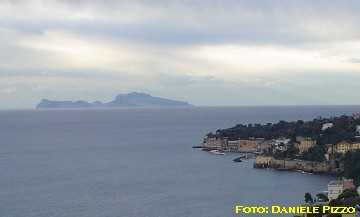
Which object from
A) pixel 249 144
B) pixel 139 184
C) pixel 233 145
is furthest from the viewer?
pixel 233 145

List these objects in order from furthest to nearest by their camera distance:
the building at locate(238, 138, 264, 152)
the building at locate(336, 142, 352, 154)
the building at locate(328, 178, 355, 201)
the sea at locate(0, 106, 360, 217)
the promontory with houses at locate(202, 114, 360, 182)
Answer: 1. the building at locate(238, 138, 264, 152)
2. the building at locate(336, 142, 352, 154)
3. the promontory with houses at locate(202, 114, 360, 182)
4. the sea at locate(0, 106, 360, 217)
5. the building at locate(328, 178, 355, 201)

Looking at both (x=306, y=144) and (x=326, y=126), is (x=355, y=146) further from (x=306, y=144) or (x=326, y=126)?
(x=326, y=126)

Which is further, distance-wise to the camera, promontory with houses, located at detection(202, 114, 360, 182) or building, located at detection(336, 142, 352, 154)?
building, located at detection(336, 142, 352, 154)

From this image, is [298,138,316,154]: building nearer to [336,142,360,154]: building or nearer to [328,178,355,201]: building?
[336,142,360,154]: building

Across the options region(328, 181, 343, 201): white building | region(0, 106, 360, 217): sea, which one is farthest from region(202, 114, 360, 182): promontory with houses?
region(328, 181, 343, 201): white building

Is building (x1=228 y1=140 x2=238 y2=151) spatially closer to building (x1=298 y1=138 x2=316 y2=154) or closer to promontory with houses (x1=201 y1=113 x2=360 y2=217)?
promontory with houses (x1=201 y1=113 x2=360 y2=217)

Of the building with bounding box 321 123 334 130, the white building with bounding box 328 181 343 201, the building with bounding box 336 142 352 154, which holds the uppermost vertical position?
the building with bounding box 321 123 334 130

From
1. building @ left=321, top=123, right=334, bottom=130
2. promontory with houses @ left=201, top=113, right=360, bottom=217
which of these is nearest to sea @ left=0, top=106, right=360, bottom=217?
promontory with houses @ left=201, top=113, right=360, bottom=217

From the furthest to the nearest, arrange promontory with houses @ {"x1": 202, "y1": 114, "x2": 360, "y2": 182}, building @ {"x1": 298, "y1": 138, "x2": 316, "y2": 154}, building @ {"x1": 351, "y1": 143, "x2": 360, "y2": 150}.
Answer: building @ {"x1": 298, "y1": 138, "x2": 316, "y2": 154} < building @ {"x1": 351, "y1": 143, "x2": 360, "y2": 150} < promontory with houses @ {"x1": 202, "y1": 114, "x2": 360, "y2": 182}

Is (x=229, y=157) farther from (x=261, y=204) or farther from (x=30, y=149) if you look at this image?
(x=261, y=204)

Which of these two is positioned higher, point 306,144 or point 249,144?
point 306,144

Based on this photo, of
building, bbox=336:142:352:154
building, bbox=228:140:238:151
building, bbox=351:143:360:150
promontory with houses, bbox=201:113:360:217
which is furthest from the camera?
building, bbox=228:140:238:151

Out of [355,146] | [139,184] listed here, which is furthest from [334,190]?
[355,146]

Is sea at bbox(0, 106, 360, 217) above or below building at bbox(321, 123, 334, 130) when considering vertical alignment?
below
